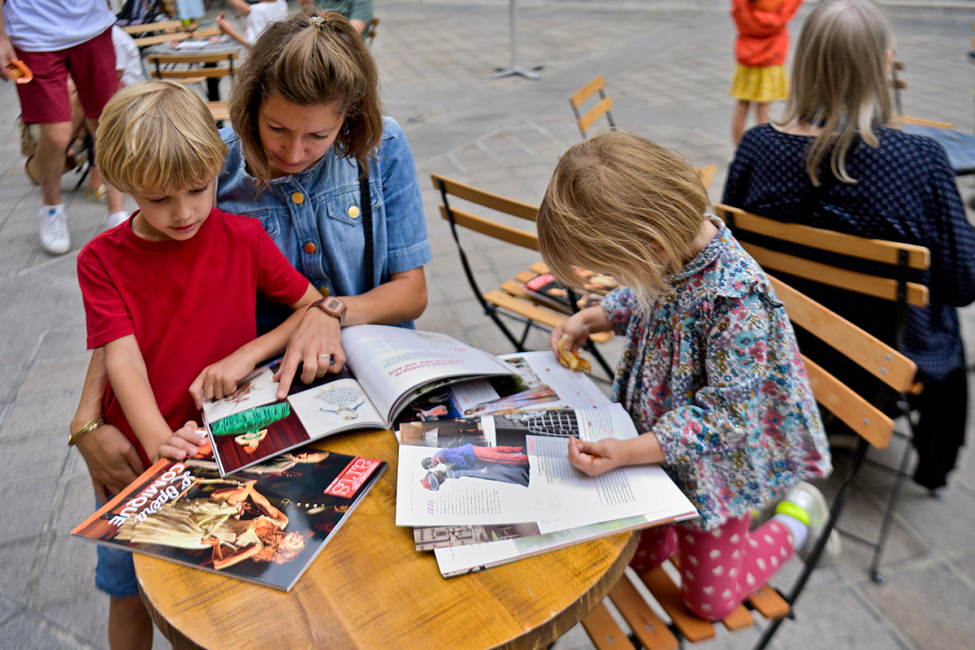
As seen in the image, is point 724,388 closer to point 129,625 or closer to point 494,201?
point 494,201

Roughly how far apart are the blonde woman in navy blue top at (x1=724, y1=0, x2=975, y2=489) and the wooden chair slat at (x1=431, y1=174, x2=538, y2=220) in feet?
2.37

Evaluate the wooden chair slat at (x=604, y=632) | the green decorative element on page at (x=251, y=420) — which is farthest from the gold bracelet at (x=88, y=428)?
the wooden chair slat at (x=604, y=632)

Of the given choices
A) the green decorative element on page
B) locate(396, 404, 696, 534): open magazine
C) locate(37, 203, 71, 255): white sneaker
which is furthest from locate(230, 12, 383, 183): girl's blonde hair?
locate(37, 203, 71, 255): white sneaker

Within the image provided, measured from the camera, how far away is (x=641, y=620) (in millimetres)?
1442

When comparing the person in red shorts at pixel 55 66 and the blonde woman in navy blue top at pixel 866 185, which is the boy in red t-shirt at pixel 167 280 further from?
the person in red shorts at pixel 55 66

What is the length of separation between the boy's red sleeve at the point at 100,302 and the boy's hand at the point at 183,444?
0.23 metres

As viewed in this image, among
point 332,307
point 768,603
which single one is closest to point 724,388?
point 768,603

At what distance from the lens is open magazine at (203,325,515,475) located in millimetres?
1219

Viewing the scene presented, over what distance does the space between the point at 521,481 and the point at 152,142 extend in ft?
2.82

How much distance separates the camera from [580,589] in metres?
0.98

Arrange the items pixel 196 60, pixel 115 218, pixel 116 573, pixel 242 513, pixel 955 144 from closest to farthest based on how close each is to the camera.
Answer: pixel 242 513, pixel 116 573, pixel 955 144, pixel 115 218, pixel 196 60

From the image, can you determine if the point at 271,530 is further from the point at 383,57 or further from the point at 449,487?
the point at 383,57

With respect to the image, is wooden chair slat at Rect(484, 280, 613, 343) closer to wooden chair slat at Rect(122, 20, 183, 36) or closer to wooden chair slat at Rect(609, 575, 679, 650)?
wooden chair slat at Rect(609, 575, 679, 650)

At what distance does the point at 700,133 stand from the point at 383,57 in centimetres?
489
